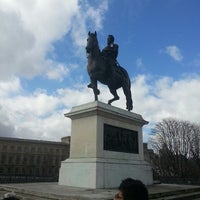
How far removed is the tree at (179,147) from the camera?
144ft

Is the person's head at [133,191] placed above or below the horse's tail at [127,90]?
below

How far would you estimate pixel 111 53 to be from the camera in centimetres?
1380

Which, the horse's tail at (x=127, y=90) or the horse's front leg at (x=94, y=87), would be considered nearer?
the horse's front leg at (x=94, y=87)

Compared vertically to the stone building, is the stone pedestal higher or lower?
lower

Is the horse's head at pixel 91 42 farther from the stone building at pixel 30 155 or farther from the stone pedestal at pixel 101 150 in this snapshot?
the stone building at pixel 30 155

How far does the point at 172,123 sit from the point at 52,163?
218ft

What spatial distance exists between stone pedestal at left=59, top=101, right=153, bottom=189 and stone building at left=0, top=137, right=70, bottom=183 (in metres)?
88.9

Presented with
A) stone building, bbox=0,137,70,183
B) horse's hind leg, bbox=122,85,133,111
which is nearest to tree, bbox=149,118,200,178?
horse's hind leg, bbox=122,85,133,111

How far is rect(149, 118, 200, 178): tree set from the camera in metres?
43.9

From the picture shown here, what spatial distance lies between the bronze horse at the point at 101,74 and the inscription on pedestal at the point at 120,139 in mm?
1550

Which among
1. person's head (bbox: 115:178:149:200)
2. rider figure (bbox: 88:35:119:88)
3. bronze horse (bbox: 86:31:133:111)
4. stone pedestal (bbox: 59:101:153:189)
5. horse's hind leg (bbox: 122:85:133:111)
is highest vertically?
rider figure (bbox: 88:35:119:88)

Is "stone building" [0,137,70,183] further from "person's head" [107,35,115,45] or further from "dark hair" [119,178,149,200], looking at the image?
"dark hair" [119,178,149,200]

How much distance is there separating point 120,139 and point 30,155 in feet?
308

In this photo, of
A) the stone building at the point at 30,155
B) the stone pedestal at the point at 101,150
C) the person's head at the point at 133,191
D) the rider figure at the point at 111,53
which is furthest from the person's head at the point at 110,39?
the stone building at the point at 30,155
